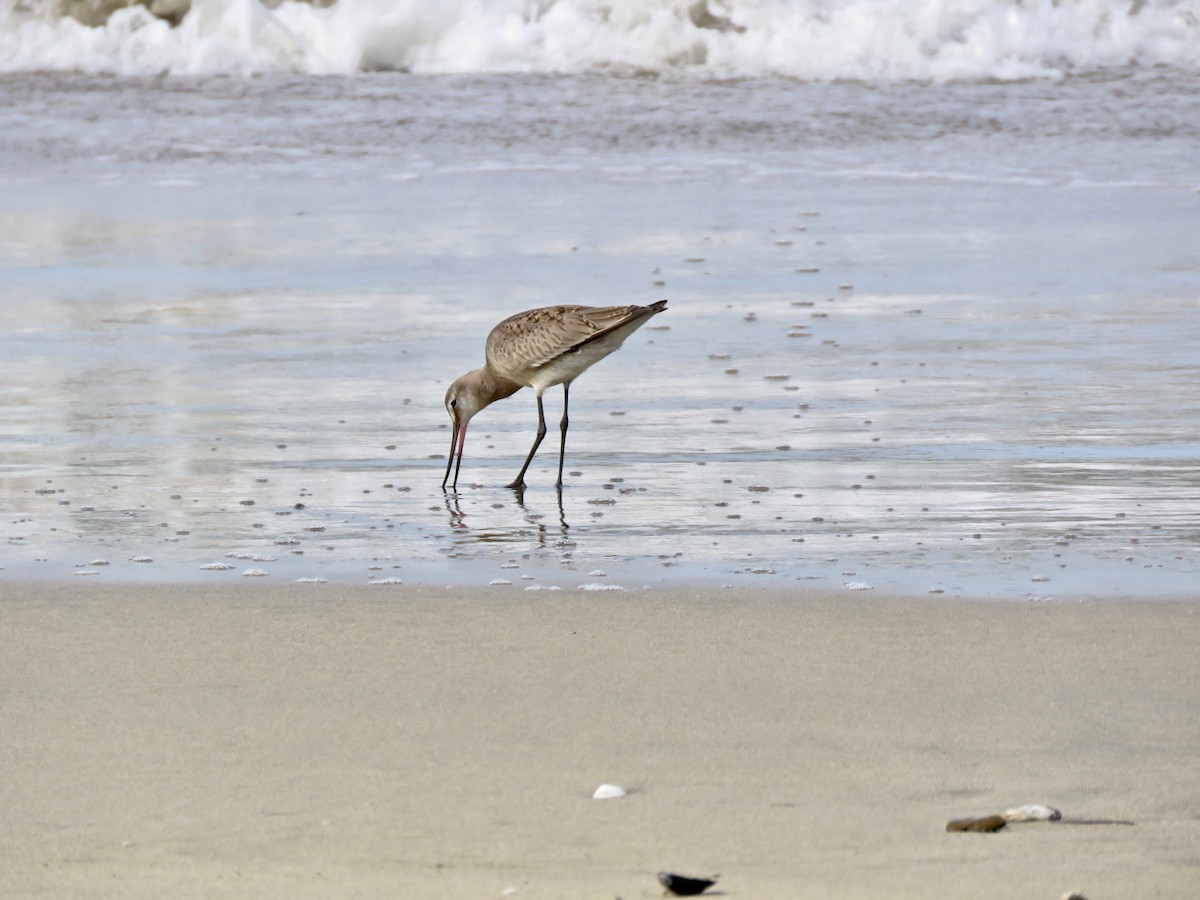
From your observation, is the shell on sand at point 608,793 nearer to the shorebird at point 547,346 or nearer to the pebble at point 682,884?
the pebble at point 682,884

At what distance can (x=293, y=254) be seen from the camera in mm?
9930

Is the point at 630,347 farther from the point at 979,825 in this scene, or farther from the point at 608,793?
the point at 979,825

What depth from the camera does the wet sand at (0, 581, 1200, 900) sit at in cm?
279

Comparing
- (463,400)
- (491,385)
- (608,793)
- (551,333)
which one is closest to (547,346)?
(551,333)

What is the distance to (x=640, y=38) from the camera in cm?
1869

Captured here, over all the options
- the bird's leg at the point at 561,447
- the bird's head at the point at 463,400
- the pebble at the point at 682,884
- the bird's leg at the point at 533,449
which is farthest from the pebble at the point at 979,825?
the bird's head at the point at 463,400

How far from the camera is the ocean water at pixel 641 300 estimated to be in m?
5.18

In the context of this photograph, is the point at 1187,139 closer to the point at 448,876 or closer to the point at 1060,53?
the point at 1060,53

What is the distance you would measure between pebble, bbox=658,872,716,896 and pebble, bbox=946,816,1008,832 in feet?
1.49

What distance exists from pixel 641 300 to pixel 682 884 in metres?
6.16

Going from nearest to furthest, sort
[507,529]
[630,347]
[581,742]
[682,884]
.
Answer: [682,884] → [581,742] → [507,529] → [630,347]

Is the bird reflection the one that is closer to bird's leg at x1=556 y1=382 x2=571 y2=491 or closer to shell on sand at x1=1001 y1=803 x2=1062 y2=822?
bird's leg at x1=556 y1=382 x2=571 y2=491

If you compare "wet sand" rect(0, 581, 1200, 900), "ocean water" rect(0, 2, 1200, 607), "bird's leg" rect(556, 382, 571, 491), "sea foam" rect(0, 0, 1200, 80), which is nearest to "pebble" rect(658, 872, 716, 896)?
"wet sand" rect(0, 581, 1200, 900)

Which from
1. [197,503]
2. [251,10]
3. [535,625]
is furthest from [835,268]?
[251,10]
